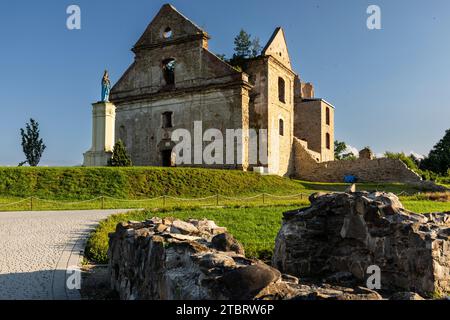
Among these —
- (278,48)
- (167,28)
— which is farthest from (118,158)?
(278,48)

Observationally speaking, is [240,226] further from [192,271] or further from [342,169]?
[342,169]

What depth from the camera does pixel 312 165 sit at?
118ft

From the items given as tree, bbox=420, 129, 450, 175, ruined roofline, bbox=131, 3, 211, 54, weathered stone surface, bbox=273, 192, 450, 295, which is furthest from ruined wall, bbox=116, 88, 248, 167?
tree, bbox=420, 129, 450, 175

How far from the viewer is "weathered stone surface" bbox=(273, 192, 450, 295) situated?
606 cm

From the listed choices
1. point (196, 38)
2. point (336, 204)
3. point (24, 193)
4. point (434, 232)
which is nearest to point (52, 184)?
point (24, 193)

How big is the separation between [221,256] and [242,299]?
952mm

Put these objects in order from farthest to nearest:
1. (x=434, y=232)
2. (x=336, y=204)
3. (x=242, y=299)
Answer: (x=336, y=204)
(x=434, y=232)
(x=242, y=299)

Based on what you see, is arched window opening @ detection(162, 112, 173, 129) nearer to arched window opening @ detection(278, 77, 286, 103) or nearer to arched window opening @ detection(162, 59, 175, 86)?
arched window opening @ detection(162, 59, 175, 86)

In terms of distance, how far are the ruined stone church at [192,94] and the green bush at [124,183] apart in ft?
13.2

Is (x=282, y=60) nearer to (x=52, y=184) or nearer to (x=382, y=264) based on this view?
(x=52, y=184)

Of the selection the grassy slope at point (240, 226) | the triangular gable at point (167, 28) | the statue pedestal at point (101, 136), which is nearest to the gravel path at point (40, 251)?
the grassy slope at point (240, 226)

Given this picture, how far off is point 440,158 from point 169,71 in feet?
121

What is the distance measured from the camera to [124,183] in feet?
77.0

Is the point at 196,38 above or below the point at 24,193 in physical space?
above
